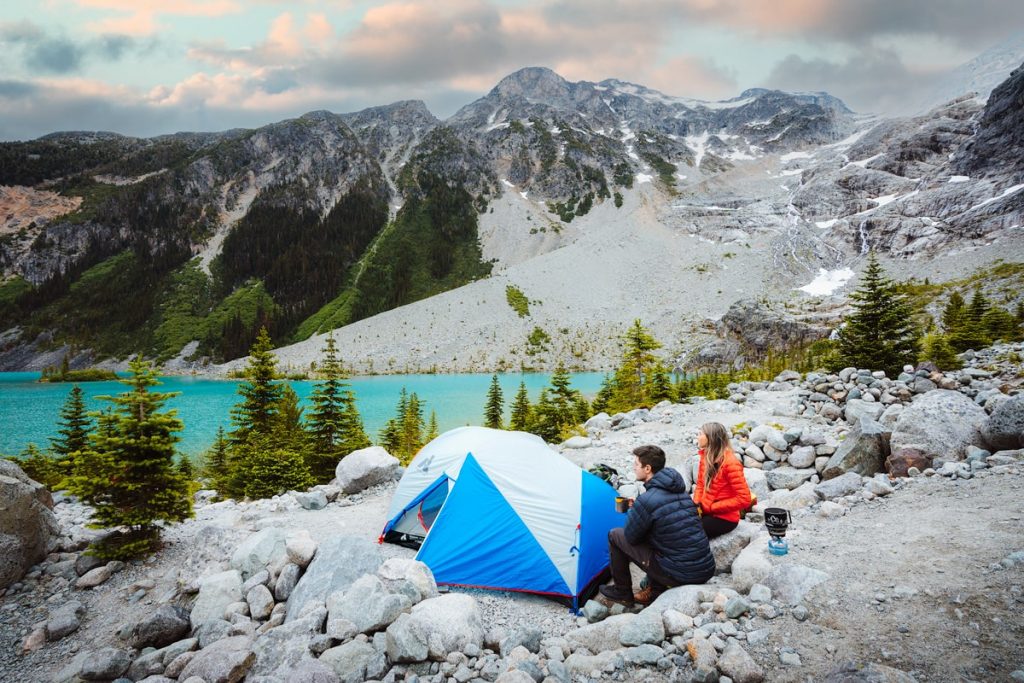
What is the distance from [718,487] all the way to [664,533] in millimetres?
1280

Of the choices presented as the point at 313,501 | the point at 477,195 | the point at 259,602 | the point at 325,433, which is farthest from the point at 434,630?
the point at 477,195

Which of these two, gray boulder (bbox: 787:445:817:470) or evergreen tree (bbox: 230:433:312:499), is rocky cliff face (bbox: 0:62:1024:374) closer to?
gray boulder (bbox: 787:445:817:470)

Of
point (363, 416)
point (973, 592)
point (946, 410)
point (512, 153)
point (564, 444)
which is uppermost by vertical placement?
point (512, 153)

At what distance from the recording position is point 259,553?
7270 mm

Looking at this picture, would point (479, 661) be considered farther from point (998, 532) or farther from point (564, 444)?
point (564, 444)

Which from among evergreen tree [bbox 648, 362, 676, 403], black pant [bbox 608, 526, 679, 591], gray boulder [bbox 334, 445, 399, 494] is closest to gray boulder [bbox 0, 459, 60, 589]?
gray boulder [bbox 334, 445, 399, 494]

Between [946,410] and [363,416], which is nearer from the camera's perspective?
[946,410]

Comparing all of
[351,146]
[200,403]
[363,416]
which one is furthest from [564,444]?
[351,146]

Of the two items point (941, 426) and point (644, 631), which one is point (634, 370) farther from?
point (644, 631)

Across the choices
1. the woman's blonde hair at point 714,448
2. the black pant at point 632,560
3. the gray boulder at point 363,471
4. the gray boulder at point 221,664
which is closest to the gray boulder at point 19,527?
the gray boulder at point 221,664

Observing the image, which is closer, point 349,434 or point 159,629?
point 159,629

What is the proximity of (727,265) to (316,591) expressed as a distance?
11099 centimetres

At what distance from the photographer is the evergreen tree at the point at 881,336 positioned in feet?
50.4

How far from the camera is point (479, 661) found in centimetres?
496
